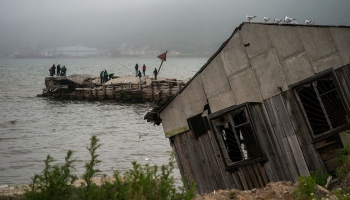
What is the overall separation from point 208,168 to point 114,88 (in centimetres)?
3807

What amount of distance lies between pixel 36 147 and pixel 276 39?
67.3ft

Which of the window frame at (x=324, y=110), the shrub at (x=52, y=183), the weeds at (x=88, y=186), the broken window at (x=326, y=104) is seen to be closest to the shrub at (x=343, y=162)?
the window frame at (x=324, y=110)

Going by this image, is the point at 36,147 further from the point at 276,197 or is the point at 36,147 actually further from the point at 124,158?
the point at 276,197

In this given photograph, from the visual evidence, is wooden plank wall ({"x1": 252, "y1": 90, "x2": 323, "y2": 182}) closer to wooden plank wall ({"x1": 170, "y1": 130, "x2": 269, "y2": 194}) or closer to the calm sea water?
wooden plank wall ({"x1": 170, "y1": 130, "x2": 269, "y2": 194})

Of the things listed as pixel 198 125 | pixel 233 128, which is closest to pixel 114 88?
pixel 198 125

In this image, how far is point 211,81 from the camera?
1289cm

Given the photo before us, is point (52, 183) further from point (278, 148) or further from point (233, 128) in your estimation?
point (278, 148)

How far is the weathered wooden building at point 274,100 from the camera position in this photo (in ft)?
37.6

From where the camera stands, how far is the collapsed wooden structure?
47031mm

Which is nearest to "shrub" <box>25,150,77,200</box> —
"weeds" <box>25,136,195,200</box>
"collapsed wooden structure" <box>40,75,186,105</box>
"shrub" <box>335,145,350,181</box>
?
"weeds" <box>25,136,195,200</box>

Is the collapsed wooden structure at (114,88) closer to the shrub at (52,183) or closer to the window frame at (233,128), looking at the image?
the window frame at (233,128)

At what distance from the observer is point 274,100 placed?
11812 mm

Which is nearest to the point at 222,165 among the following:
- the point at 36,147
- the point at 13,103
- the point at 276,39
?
the point at 276,39

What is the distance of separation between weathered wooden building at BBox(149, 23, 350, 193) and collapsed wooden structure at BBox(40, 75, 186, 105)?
1268 inches
